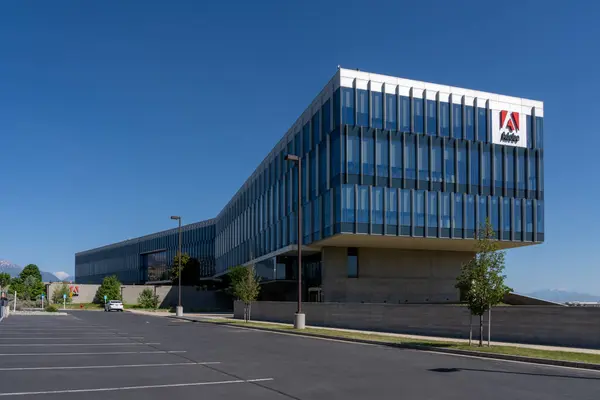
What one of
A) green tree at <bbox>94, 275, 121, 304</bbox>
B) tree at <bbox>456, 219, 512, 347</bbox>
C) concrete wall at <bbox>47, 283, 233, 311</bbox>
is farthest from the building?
green tree at <bbox>94, 275, 121, 304</bbox>

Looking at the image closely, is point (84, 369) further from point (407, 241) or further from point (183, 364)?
point (407, 241)

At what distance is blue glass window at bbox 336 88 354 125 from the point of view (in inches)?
1821

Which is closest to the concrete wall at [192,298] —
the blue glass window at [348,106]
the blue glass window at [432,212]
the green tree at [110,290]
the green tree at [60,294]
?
the green tree at [110,290]

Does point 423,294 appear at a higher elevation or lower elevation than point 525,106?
lower

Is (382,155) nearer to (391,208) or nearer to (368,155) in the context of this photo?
(368,155)

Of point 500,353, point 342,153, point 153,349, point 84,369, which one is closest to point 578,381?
point 500,353

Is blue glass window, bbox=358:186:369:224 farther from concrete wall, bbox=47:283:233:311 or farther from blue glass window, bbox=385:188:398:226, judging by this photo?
concrete wall, bbox=47:283:233:311

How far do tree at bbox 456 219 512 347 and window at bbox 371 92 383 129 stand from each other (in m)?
26.3

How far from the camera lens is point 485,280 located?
2111cm

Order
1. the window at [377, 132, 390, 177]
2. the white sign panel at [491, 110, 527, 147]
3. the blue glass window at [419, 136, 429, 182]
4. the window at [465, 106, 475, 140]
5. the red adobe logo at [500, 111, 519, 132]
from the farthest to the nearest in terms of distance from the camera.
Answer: the red adobe logo at [500, 111, 519, 132]
the white sign panel at [491, 110, 527, 147]
the window at [465, 106, 475, 140]
the blue glass window at [419, 136, 429, 182]
the window at [377, 132, 390, 177]

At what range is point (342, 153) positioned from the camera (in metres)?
45.8

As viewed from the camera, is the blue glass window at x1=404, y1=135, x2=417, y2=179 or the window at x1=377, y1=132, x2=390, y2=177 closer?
the window at x1=377, y1=132, x2=390, y2=177

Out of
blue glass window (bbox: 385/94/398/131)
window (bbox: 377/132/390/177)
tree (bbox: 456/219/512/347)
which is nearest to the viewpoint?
tree (bbox: 456/219/512/347)

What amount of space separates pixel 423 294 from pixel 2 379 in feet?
148
